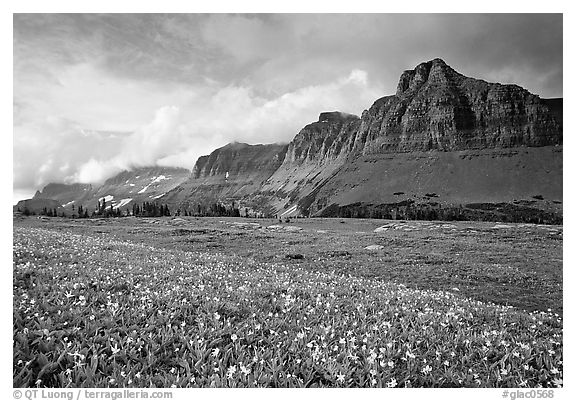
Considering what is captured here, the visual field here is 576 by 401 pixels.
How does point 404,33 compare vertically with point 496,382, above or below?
above

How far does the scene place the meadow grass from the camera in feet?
15.1

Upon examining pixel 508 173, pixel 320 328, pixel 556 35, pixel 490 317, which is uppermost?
pixel 508 173

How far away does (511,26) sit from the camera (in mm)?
8273

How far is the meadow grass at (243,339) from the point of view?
181 inches

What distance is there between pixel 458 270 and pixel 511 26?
1490 cm

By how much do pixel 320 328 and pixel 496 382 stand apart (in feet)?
9.08

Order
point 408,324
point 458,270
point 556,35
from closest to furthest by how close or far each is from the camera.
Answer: point 408,324 < point 556,35 < point 458,270

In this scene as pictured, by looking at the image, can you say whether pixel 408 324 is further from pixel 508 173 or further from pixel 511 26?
pixel 508 173

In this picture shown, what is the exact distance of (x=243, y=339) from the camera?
17.7 feet
